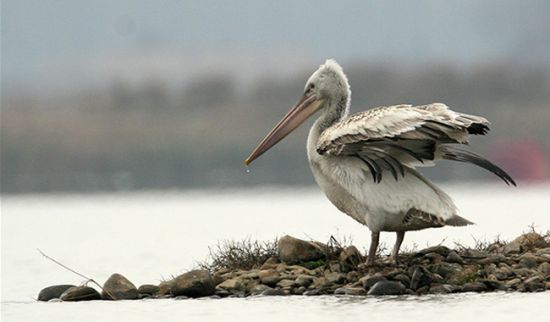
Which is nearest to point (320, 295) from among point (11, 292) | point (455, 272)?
point (455, 272)

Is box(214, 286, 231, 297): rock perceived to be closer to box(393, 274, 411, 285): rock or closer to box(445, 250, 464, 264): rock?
box(393, 274, 411, 285): rock

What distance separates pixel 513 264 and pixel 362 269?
5.79 ft

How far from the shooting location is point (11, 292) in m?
18.7

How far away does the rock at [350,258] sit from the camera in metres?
17.0

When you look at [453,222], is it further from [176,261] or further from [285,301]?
[176,261]

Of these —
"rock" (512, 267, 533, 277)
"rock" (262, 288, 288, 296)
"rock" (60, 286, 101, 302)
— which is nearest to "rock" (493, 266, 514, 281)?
"rock" (512, 267, 533, 277)

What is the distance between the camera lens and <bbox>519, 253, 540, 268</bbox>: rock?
16953 mm

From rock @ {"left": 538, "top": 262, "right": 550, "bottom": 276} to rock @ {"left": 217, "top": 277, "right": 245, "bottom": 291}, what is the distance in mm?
3382

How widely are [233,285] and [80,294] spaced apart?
6.01 feet

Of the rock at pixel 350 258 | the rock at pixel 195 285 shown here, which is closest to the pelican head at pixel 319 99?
the rock at pixel 350 258

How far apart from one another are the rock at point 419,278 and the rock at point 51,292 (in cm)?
409

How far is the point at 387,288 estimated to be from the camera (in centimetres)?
1620

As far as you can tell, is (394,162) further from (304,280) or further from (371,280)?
(304,280)

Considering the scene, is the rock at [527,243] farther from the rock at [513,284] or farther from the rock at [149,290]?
the rock at [149,290]
